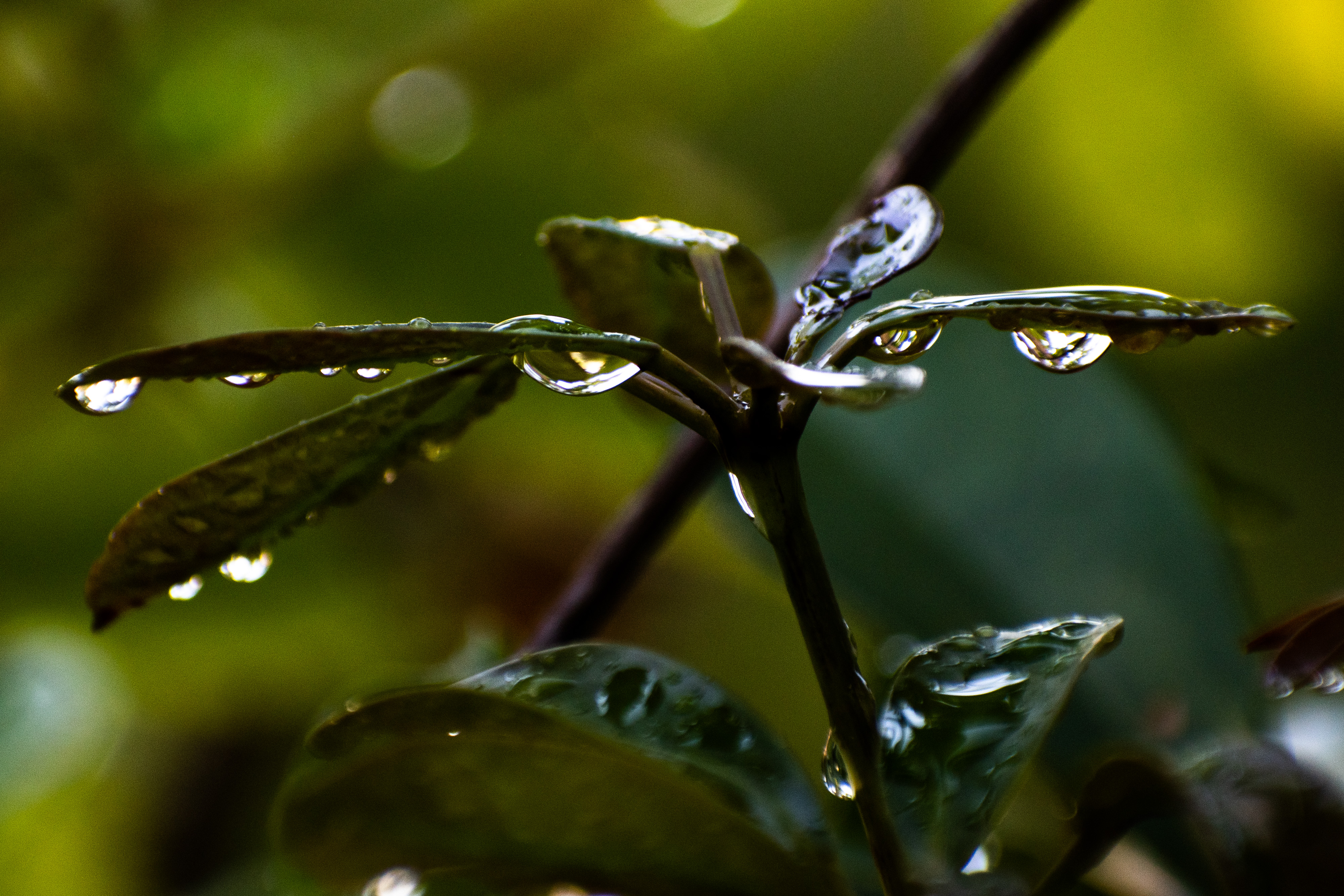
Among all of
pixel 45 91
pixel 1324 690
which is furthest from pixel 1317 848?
pixel 45 91

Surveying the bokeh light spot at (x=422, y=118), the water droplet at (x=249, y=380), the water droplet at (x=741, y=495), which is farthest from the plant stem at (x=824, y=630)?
the bokeh light spot at (x=422, y=118)

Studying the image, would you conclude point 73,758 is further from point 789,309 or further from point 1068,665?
point 1068,665

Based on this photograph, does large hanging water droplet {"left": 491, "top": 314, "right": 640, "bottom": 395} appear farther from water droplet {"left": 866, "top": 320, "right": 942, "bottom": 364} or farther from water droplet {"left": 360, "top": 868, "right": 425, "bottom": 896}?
water droplet {"left": 360, "top": 868, "right": 425, "bottom": 896}

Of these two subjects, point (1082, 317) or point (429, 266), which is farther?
point (429, 266)

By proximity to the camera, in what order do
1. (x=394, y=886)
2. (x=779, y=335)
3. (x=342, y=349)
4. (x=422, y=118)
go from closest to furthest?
1. (x=342, y=349)
2. (x=394, y=886)
3. (x=779, y=335)
4. (x=422, y=118)

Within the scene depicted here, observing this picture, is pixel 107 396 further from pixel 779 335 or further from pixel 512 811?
pixel 779 335

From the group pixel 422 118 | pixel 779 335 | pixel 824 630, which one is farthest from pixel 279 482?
pixel 422 118
